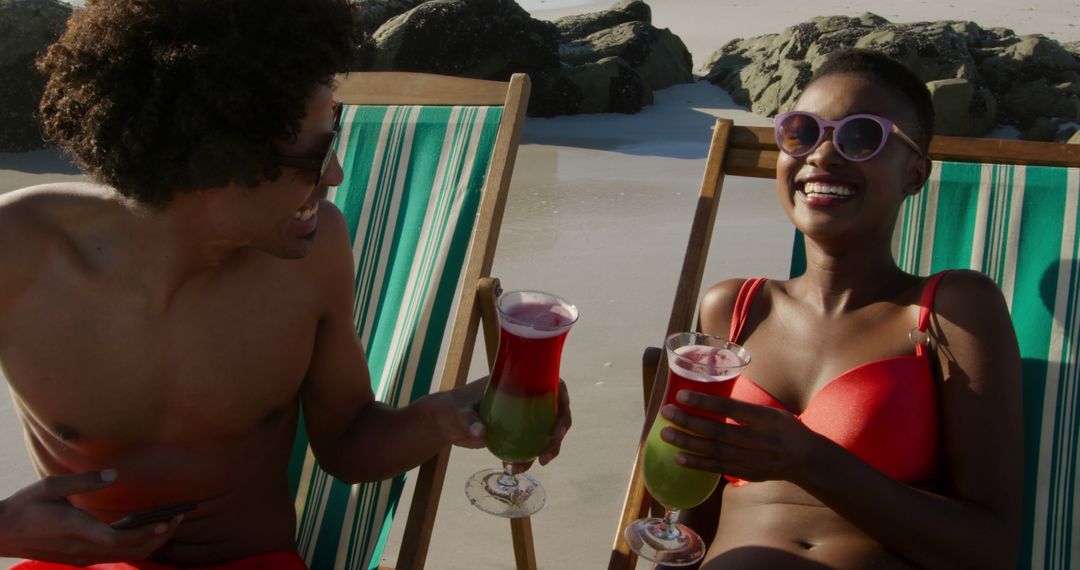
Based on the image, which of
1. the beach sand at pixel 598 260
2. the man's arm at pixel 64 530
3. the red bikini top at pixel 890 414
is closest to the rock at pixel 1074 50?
the beach sand at pixel 598 260

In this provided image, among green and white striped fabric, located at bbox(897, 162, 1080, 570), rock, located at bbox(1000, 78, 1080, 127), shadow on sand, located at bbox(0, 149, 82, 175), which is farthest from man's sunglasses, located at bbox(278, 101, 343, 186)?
rock, located at bbox(1000, 78, 1080, 127)

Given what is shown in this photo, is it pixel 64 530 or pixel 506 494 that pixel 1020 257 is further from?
pixel 64 530

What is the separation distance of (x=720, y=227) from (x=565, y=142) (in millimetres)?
3241

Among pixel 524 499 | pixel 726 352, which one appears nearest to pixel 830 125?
pixel 726 352

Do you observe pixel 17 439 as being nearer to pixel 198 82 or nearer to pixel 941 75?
pixel 198 82

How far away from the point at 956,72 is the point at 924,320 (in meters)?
8.93

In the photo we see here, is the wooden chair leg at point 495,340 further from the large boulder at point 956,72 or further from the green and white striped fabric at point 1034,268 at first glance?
the large boulder at point 956,72

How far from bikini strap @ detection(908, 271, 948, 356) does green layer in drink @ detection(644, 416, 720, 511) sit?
553 millimetres

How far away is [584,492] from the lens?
3.73 meters

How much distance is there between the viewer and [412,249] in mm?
3043

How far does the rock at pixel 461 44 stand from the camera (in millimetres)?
11289

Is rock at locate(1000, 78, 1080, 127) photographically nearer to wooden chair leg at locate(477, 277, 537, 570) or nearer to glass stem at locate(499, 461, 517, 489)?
wooden chair leg at locate(477, 277, 537, 570)

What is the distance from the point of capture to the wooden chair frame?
2.50m

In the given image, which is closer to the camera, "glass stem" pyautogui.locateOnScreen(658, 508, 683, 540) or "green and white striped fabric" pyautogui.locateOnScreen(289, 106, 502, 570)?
"glass stem" pyautogui.locateOnScreen(658, 508, 683, 540)
